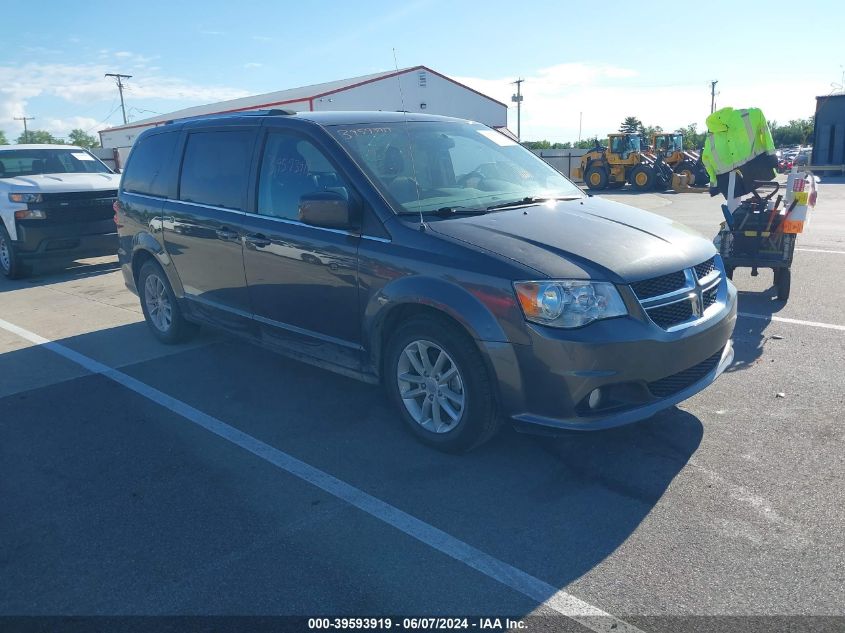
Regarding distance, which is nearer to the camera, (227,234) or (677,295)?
(677,295)

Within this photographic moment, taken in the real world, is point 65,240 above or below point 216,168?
below

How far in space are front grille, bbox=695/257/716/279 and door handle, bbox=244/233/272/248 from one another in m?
2.78

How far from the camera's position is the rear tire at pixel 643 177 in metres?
26.6

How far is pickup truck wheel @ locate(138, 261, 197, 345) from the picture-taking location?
250 inches

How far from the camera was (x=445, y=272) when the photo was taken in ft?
12.6

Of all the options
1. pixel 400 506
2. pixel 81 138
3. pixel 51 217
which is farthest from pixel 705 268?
pixel 81 138

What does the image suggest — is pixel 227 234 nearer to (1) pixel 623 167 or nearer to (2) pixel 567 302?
(2) pixel 567 302

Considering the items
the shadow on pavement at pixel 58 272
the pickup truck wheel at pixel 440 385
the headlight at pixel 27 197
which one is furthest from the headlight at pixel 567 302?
the shadow on pavement at pixel 58 272

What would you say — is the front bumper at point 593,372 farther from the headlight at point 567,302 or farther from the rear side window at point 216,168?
the rear side window at point 216,168

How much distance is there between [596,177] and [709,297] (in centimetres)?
2603

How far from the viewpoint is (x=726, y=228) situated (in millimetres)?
7711

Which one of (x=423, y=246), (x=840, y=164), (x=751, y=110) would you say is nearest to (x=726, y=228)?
(x=751, y=110)

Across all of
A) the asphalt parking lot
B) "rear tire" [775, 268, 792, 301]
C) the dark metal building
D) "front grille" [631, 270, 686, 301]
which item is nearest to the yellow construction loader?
the dark metal building

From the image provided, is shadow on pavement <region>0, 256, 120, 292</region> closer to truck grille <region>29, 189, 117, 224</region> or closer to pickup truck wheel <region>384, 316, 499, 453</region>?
truck grille <region>29, 189, 117, 224</region>
